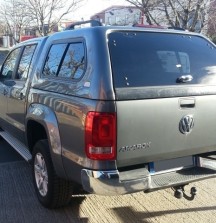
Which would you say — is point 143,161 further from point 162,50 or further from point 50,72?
point 50,72

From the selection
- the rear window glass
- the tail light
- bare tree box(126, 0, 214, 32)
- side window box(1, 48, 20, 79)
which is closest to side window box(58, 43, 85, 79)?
the rear window glass

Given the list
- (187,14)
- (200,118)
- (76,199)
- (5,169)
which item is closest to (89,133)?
(200,118)

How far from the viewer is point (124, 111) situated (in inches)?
121

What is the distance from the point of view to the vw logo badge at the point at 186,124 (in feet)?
Result: 11.0

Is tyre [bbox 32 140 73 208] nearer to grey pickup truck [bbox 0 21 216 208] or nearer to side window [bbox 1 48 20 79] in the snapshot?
grey pickup truck [bbox 0 21 216 208]

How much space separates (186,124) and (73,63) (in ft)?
3.93

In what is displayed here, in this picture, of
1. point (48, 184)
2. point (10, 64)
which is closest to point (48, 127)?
point (48, 184)

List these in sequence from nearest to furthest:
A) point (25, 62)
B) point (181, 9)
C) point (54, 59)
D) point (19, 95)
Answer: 1. point (54, 59)
2. point (19, 95)
3. point (25, 62)
4. point (181, 9)

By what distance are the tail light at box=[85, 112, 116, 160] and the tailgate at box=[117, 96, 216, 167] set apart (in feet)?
0.18

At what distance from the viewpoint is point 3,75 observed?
5.79 m

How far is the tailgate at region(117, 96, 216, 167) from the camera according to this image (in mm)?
3102

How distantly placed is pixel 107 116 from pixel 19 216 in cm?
164

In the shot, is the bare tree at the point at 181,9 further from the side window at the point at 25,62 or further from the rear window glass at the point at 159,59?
the rear window glass at the point at 159,59

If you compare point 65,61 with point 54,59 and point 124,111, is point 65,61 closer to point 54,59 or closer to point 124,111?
point 54,59
